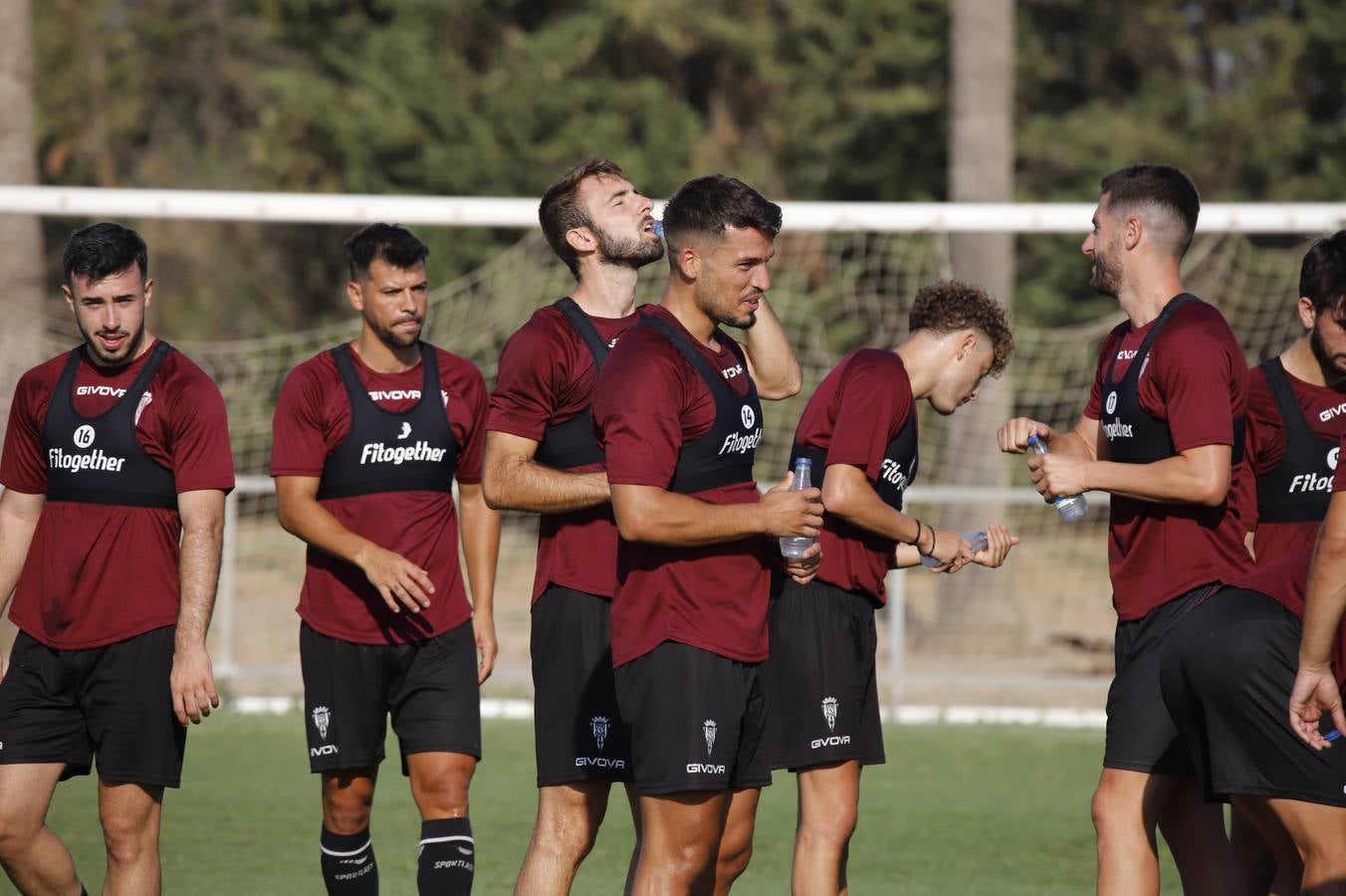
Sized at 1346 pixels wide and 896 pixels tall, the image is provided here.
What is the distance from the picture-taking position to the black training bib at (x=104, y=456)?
18.4ft

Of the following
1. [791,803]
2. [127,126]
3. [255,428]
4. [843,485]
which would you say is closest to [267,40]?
[127,126]

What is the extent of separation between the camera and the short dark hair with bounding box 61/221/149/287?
218 inches

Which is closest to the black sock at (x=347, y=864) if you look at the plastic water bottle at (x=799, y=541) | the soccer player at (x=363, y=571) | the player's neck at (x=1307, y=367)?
the soccer player at (x=363, y=571)

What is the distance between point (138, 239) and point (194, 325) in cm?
2266

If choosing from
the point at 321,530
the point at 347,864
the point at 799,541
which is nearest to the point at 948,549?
the point at 799,541

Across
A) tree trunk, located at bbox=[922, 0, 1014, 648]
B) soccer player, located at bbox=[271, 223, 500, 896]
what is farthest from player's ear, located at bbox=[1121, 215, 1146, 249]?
tree trunk, located at bbox=[922, 0, 1014, 648]

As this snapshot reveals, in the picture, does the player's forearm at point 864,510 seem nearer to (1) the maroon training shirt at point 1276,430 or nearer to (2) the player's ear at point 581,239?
(2) the player's ear at point 581,239

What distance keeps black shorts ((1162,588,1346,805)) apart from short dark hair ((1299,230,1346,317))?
104 centimetres

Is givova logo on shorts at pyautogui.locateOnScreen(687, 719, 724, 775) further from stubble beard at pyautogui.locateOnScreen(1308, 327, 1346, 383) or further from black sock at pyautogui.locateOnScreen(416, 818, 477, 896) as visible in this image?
stubble beard at pyautogui.locateOnScreen(1308, 327, 1346, 383)

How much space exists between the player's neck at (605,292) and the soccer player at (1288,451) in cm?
222

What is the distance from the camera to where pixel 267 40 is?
2866 centimetres

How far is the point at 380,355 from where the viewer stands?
6.28 metres

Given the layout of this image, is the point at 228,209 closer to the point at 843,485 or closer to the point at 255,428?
the point at 255,428

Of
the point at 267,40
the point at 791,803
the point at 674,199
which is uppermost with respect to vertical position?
the point at 267,40
